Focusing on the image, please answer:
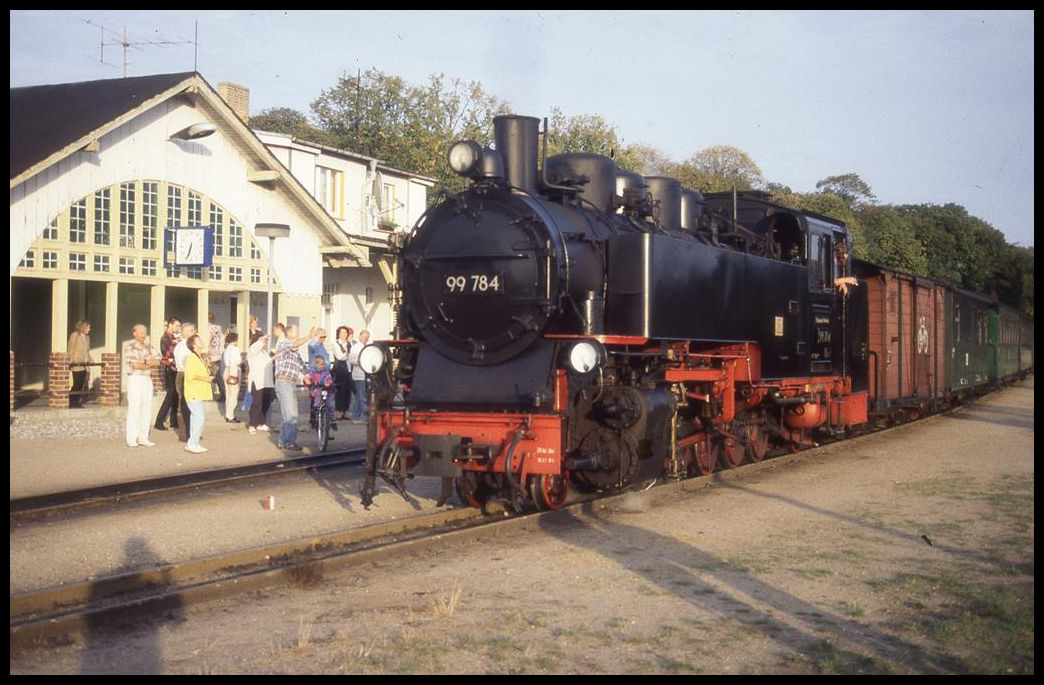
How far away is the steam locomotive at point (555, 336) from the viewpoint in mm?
9078

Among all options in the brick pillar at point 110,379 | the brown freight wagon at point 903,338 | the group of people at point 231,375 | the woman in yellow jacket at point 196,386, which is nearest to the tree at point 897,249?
the brown freight wagon at point 903,338

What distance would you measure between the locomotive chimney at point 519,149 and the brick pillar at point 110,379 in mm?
11198

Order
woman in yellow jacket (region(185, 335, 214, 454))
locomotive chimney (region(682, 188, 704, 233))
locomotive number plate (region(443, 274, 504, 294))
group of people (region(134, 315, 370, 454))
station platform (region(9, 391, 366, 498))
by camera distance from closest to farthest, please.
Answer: locomotive number plate (region(443, 274, 504, 294)) < locomotive chimney (region(682, 188, 704, 233)) < station platform (region(9, 391, 366, 498)) < woman in yellow jacket (region(185, 335, 214, 454)) < group of people (region(134, 315, 370, 454))

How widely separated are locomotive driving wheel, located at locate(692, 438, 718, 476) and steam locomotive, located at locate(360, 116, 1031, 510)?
2cm

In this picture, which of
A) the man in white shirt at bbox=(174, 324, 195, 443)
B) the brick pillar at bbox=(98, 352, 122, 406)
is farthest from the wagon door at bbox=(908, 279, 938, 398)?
the brick pillar at bbox=(98, 352, 122, 406)

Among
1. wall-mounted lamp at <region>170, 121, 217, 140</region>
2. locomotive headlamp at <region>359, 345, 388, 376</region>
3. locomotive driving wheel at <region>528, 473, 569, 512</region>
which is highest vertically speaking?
wall-mounted lamp at <region>170, 121, 217, 140</region>

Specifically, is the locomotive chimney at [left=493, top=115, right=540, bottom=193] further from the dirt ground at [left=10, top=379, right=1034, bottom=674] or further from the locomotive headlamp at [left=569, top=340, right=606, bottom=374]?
the dirt ground at [left=10, top=379, right=1034, bottom=674]

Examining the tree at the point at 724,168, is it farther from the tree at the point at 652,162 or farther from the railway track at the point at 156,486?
the railway track at the point at 156,486

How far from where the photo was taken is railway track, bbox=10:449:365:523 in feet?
32.1

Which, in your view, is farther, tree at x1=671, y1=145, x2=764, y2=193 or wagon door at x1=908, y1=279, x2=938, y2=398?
tree at x1=671, y1=145, x2=764, y2=193

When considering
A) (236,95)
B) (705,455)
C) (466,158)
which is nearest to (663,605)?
(466,158)

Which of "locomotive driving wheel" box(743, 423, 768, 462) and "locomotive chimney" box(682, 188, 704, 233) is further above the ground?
"locomotive chimney" box(682, 188, 704, 233)
